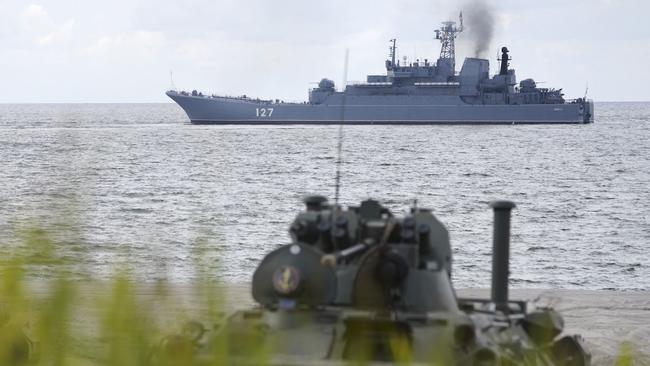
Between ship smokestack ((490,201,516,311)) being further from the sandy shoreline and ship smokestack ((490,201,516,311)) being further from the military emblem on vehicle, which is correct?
the military emblem on vehicle

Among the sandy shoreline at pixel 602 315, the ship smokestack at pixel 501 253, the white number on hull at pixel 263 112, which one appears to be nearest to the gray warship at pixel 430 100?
the white number on hull at pixel 263 112

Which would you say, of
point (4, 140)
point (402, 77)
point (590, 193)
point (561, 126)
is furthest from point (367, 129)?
point (590, 193)

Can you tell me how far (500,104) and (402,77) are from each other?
10.6 meters

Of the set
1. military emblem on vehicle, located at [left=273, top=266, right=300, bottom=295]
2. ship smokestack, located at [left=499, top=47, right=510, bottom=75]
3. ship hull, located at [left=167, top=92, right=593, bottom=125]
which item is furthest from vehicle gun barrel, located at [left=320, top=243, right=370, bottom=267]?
ship smokestack, located at [left=499, top=47, right=510, bottom=75]

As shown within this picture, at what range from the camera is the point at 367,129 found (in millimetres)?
116625

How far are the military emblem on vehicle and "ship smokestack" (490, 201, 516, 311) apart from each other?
2420 millimetres

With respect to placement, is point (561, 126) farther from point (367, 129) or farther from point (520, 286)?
point (520, 286)

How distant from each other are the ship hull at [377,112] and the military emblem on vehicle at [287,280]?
10215 cm

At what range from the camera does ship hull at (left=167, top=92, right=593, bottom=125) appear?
366 feet

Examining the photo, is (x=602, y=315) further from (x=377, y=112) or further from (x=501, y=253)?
(x=377, y=112)

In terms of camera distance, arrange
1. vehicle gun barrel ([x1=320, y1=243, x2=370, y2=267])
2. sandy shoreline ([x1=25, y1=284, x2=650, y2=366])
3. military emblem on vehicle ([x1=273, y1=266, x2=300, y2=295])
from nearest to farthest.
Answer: vehicle gun barrel ([x1=320, y1=243, x2=370, y2=267]) < military emblem on vehicle ([x1=273, y1=266, x2=300, y2=295]) < sandy shoreline ([x1=25, y1=284, x2=650, y2=366])

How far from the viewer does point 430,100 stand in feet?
365

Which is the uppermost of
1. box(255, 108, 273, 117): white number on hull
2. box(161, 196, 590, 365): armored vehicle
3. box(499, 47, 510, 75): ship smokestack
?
box(499, 47, 510, 75): ship smokestack


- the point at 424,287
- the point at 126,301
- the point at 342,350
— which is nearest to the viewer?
the point at 126,301
